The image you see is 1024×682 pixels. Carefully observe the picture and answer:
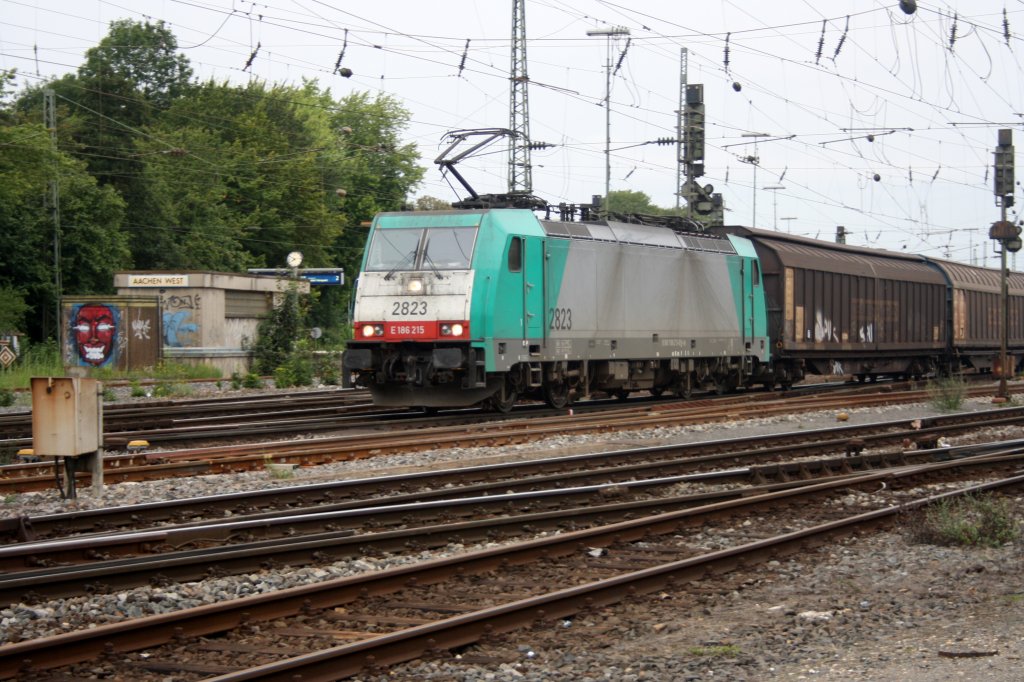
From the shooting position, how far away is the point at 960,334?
33500mm

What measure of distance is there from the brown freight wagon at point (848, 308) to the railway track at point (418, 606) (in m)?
16.2

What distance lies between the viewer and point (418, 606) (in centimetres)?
689

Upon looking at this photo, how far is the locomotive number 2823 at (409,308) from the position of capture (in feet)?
58.3

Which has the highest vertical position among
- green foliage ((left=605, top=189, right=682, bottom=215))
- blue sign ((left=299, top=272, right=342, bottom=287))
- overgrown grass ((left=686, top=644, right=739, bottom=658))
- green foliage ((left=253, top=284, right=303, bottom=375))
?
green foliage ((left=605, top=189, right=682, bottom=215))

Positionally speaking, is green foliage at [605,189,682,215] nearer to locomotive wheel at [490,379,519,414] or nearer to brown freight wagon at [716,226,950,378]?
brown freight wagon at [716,226,950,378]

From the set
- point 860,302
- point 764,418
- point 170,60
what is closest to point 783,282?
point 860,302

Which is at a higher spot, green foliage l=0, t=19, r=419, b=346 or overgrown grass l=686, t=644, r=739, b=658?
green foliage l=0, t=19, r=419, b=346

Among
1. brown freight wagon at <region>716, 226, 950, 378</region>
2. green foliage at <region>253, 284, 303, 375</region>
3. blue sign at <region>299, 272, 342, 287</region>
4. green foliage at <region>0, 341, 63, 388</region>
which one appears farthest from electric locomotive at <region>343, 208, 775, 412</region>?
blue sign at <region>299, 272, 342, 287</region>

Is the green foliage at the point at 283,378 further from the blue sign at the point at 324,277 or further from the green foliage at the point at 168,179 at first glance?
the blue sign at the point at 324,277

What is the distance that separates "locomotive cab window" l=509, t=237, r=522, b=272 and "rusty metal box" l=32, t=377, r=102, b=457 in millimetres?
8362

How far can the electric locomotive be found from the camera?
690 inches

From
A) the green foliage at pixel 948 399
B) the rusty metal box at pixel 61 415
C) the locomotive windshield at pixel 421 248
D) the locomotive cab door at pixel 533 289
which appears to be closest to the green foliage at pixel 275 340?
the locomotive windshield at pixel 421 248

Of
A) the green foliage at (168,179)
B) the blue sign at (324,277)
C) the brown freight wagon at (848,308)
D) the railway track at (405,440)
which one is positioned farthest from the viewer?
the green foliage at (168,179)

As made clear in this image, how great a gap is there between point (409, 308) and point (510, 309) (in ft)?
5.24
